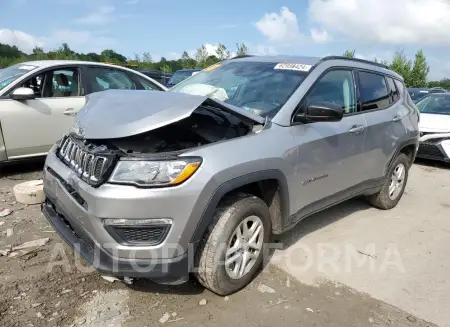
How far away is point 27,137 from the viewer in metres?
5.31

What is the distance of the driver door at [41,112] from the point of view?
518cm

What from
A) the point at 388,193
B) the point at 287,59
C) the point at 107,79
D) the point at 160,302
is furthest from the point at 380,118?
the point at 107,79

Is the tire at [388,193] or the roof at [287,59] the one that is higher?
the roof at [287,59]

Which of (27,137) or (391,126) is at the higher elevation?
(391,126)

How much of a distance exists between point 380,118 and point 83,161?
308cm

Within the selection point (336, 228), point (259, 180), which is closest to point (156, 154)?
point (259, 180)

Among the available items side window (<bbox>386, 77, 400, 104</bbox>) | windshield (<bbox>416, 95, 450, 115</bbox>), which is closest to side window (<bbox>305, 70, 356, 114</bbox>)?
side window (<bbox>386, 77, 400, 104</bbox>)

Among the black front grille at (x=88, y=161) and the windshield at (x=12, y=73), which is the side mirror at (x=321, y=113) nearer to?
the black front grille at (x=88, y=161)

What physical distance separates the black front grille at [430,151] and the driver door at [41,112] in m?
6.24

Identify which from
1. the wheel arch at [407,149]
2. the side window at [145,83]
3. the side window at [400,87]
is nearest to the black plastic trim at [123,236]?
the wheel arch at [407,149]

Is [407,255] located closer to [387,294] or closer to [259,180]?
[387,294]

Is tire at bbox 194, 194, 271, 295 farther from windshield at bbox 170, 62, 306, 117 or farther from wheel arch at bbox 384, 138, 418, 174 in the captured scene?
wheel arch at bbox 384, 138, 418, 174

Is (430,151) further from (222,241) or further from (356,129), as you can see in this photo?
(222,241)

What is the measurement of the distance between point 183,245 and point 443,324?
6.15 ft
